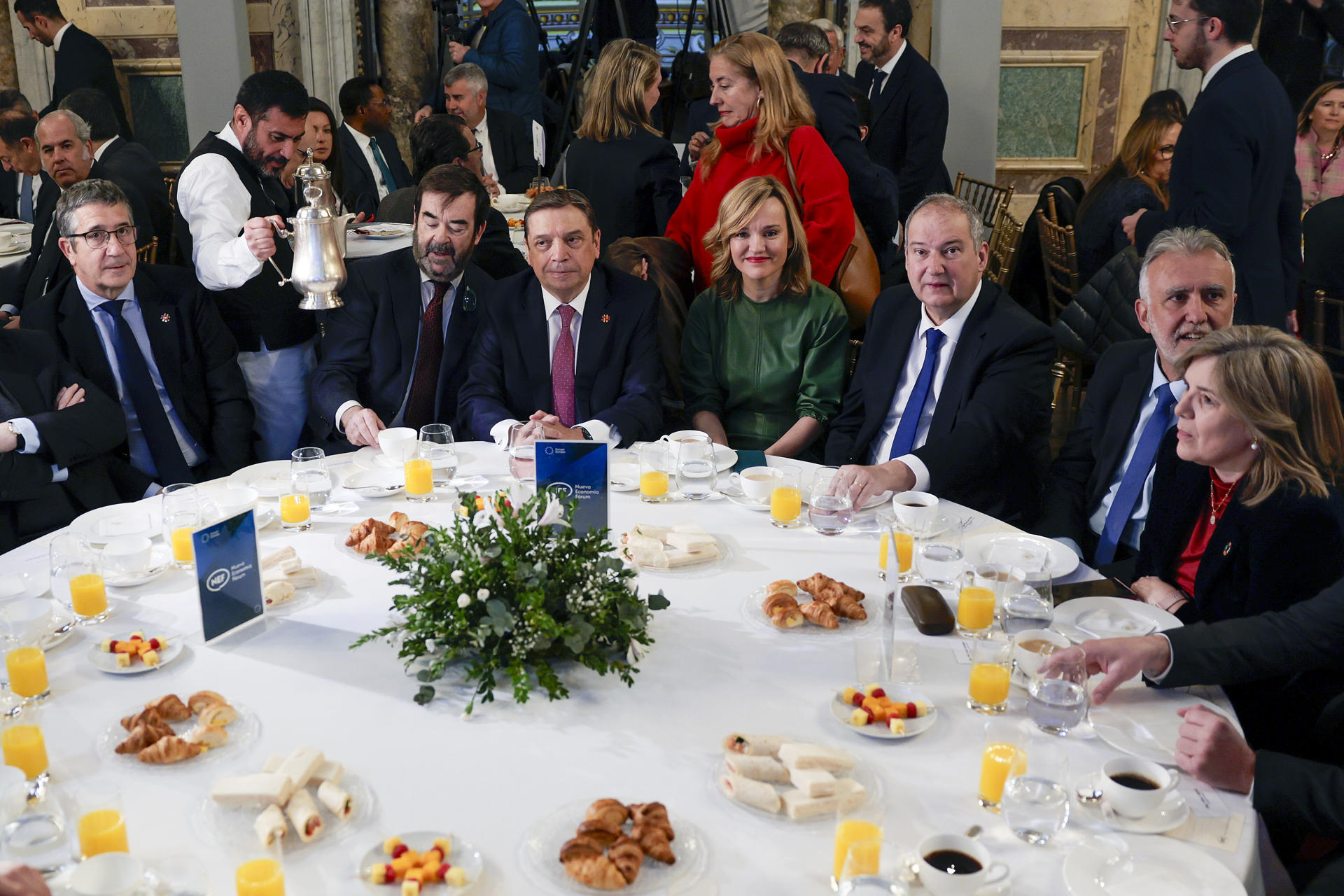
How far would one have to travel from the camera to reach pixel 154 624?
76.5 inches

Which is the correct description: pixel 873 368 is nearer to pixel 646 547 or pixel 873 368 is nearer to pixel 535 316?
pixel 535 316

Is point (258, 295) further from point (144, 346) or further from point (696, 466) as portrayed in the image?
point (696, 466)

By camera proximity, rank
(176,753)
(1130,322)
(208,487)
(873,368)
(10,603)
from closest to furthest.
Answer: (176,753) → (10,603) → (208,487) → (873,368) → (1130,322)

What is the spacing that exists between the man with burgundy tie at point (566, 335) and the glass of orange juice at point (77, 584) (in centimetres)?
141

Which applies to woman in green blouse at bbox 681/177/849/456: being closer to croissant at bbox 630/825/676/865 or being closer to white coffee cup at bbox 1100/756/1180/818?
white coffee cup at bbox 1100/756/1180/818

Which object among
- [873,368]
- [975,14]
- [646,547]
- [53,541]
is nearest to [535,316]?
[873,368]

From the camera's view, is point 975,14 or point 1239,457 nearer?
point 1239,457

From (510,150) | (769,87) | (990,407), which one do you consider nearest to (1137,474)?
(990,407)

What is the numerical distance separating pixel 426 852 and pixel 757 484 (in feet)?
4.29

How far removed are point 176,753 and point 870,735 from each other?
0.94 m

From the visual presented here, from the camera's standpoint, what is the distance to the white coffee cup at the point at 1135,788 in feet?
4.62

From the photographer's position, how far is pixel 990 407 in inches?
114

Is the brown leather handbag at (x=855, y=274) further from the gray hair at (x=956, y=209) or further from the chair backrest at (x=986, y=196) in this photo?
the chair backrest at (x=986, y=196)

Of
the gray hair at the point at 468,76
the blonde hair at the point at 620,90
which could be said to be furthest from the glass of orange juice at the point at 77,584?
the gray hair at the point at 468,76
